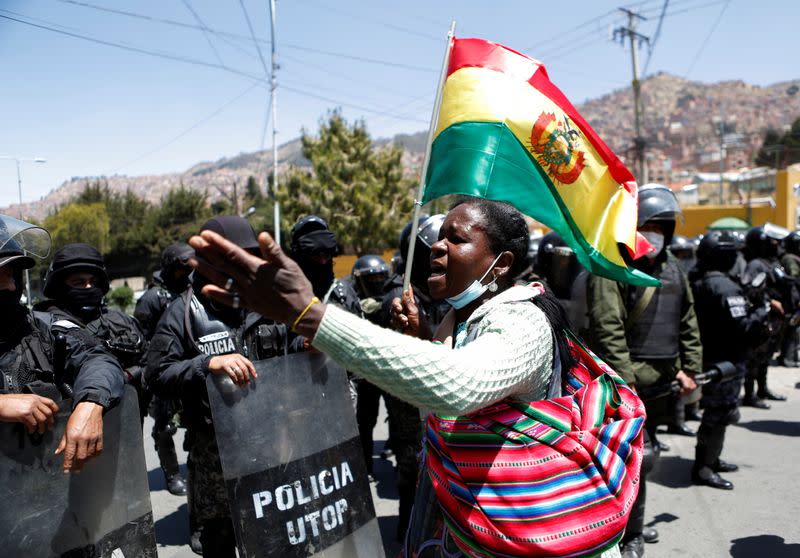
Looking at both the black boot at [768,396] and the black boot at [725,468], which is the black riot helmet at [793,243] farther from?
the black boot at [725,468]

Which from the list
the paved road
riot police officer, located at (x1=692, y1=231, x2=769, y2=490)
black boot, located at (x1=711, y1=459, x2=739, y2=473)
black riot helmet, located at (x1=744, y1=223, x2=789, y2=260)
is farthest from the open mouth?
black riot helmet, located at (x1=744, y1=223, x2=789, y2=260)

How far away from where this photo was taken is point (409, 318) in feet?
8.63

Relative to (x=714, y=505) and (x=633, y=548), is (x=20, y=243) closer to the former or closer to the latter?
(x=633, y=548)

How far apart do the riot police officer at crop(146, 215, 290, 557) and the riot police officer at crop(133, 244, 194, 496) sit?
2070mm

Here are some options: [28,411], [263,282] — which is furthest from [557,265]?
[263,282]

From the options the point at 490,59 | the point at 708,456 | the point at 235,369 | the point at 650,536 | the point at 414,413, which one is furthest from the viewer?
the point at 708,456

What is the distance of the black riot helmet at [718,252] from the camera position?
Answer: 18.3ft

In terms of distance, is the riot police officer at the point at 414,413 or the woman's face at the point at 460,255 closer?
the woman's face at the point at 460,255

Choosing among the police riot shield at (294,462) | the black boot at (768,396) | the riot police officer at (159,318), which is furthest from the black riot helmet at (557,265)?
the black boot at (768,396)

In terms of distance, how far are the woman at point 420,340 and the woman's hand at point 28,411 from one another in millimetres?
1107

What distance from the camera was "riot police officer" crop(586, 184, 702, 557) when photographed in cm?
406

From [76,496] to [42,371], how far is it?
54cm

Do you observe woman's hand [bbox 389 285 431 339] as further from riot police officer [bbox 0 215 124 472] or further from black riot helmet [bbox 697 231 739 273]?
black riot helmet [bbox 697 231 739 273]

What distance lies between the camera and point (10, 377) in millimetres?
2430
